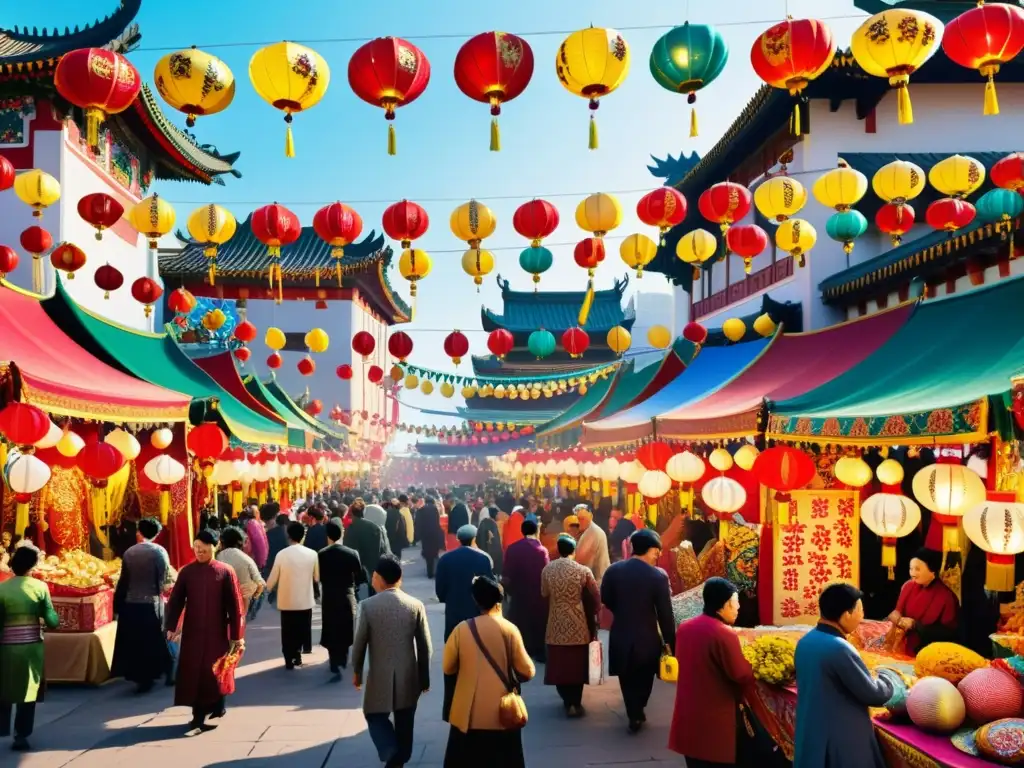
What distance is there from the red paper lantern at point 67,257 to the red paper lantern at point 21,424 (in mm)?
4313

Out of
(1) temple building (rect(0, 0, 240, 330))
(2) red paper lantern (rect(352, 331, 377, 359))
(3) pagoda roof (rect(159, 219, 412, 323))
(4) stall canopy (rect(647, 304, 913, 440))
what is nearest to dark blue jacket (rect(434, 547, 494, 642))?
(4) stall canopy (rect(647, 304, 913, 440))

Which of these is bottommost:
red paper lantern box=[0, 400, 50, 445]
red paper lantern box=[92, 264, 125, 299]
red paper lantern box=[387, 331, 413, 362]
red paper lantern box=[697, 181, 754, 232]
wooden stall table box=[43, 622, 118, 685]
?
wooden stall table box=[43, 622, 118, 685]

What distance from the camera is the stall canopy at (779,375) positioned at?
8398 millimetres

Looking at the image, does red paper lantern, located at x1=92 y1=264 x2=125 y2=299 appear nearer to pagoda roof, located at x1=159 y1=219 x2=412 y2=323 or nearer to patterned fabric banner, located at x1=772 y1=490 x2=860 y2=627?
patterned fabric banner, located at x1=772 y1=490 x2=860 y2=627

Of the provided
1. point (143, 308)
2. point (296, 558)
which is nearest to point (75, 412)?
point (296, 558)

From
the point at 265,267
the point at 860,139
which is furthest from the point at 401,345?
the point at 265,267

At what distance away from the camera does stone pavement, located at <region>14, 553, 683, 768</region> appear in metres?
5.57

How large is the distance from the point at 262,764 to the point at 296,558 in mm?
2697

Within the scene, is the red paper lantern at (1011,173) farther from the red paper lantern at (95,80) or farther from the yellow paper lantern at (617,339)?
the red paper lantern at (95,80)

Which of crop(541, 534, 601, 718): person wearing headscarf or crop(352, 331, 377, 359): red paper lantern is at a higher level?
crop(352, 331, 377, 359): red paper lantern

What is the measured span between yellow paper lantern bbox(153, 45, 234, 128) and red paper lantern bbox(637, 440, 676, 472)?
228 inches

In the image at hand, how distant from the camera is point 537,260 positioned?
10.4 m

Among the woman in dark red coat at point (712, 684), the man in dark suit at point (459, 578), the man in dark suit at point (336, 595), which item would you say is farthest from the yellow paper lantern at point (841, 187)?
the man in dark suit at point (336, 595)

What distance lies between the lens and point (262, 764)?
5.49 meters
